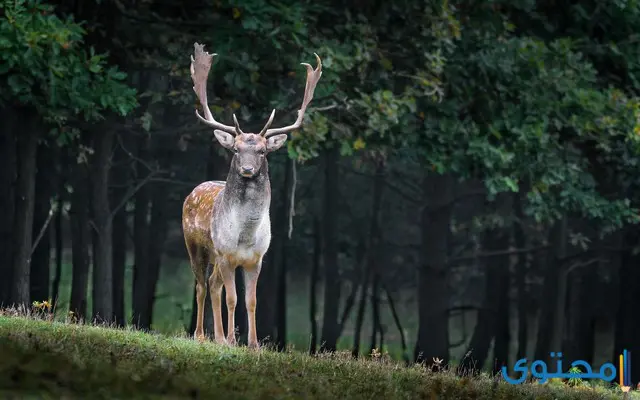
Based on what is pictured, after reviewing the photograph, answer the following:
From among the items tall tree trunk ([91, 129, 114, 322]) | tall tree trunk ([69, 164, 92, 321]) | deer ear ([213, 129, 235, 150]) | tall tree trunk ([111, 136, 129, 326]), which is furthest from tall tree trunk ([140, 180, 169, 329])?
deer ear ([213, 129, 235, 150])

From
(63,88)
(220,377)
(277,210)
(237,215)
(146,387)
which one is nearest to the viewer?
(146,387)

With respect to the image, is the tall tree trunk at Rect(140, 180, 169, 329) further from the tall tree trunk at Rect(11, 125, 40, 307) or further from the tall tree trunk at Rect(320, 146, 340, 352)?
the tall tree trunk at Rect(11, 125, 40, 307)

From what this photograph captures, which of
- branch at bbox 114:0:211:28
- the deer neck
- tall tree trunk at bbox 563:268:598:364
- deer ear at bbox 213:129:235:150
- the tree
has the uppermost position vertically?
branch at bbox 114:0:211:28

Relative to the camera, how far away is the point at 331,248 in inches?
1284

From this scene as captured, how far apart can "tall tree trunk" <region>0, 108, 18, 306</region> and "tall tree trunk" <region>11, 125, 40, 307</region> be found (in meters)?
0.30

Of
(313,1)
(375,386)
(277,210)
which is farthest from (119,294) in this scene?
(375,386)

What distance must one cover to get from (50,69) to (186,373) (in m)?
8.92

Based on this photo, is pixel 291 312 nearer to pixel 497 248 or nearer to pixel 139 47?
pixel 497 248

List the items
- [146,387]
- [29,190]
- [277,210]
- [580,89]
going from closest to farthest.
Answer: [146,387], [29,190], [580,89], [277,210]

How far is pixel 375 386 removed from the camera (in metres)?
12.9

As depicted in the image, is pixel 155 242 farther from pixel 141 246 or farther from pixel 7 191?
pixel 7 191

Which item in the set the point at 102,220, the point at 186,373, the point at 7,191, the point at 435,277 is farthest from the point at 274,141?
the point at 435,277

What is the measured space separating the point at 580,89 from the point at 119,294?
428 inches

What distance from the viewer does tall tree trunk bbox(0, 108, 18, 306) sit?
22641mm
